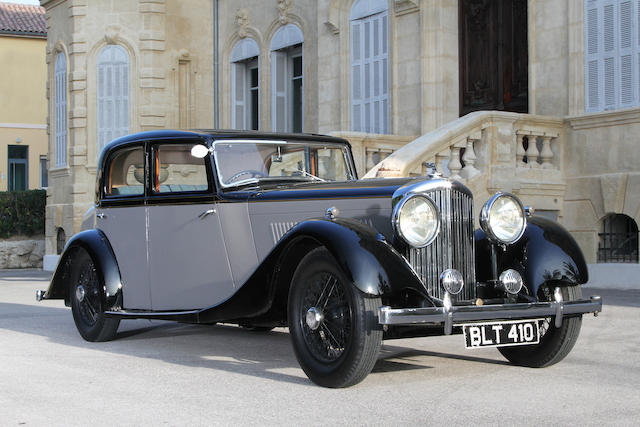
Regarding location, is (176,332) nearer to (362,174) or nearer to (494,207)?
(494,207)

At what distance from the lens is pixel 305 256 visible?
18.8 feet

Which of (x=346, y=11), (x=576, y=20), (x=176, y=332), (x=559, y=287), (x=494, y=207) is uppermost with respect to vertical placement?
(x=346, y=11)

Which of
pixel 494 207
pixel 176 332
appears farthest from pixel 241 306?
pixel 176 332

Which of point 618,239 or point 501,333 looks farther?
point 618,239

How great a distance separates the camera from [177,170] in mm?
7172

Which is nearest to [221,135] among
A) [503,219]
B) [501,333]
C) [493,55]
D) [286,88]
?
[503,219]

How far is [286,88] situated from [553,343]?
1555 cm

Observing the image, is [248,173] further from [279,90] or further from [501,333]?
[279,90]

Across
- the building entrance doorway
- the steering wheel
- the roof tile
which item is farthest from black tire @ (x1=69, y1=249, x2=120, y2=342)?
the roof tile

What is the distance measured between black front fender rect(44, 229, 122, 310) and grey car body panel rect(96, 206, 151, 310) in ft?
0.16

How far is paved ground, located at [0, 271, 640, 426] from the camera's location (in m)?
4.75

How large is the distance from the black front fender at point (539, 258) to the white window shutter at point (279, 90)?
15037 mm

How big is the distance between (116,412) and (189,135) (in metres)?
2.73

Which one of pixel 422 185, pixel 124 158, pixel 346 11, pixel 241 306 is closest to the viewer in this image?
pixel 422 185
